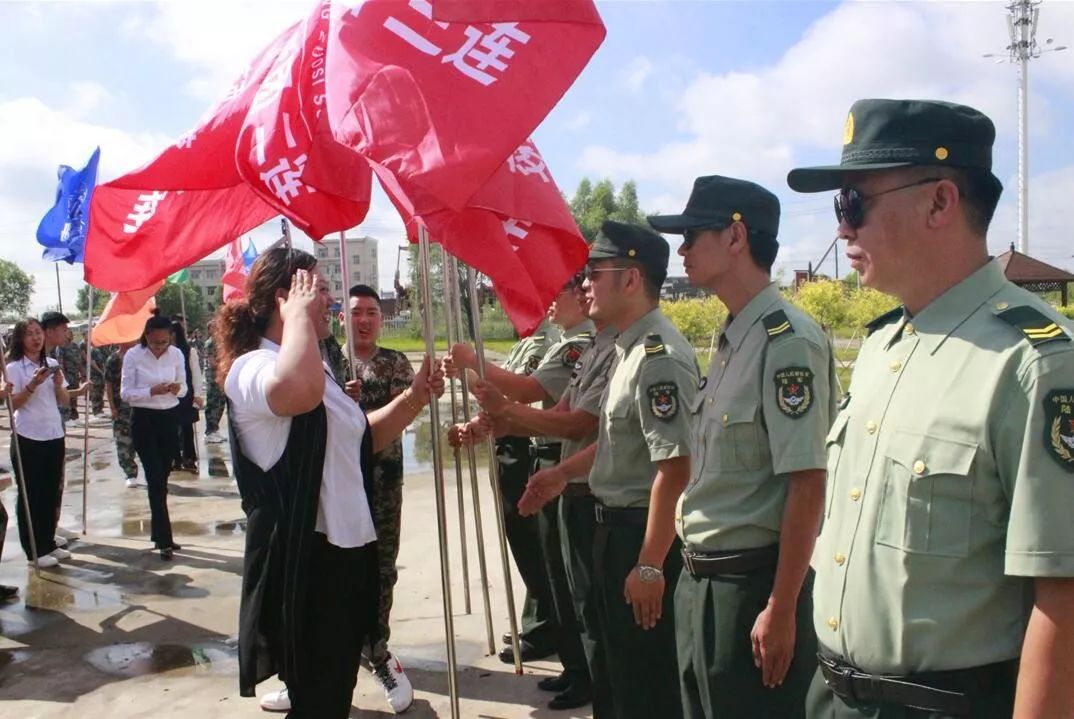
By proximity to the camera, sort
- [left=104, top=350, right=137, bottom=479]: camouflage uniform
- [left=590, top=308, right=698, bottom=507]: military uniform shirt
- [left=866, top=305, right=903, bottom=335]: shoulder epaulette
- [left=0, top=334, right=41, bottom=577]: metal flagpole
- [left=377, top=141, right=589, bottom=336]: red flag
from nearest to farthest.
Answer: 1. [left=866, top=305, right=903, bottom=335]: shoulder epaulette
2. [left=590, top=308, right=698, bottom=507]: military uniform shirt
3. [left=377, top=141, right=589, bottom=336]: red flag
4. [left=0, top=334, right=41, bottom=577]: metal flagpole
5. [left=104, top=350, right=137, bottom=479]: camouflage uniform

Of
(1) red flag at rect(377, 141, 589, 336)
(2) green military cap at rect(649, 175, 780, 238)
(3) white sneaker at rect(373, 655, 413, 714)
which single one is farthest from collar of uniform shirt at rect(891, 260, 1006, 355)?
(3) white sneaker at rect(373, 655, 413, 714)

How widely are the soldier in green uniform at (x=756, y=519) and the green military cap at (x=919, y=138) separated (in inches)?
27.8

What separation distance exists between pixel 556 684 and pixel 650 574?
162cm

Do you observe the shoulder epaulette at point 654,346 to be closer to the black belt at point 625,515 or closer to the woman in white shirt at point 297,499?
the black belt at point 625,515

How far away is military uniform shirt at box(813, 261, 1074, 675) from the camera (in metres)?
1.33

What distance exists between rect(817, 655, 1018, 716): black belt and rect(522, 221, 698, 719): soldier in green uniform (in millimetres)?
1068

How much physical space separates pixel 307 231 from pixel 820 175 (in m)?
2.28

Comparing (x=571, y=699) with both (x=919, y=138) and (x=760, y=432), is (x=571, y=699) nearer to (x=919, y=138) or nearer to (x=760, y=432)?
(x=760, y=432)

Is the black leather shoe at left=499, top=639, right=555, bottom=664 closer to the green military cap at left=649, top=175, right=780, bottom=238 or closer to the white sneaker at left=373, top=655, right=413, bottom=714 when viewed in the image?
the white sneaker at left=373, top=655, right=413, bottom=714

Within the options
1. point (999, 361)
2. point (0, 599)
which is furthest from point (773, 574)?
point (0, 599)

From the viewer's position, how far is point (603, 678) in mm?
3234

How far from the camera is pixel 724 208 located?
2.50 metres

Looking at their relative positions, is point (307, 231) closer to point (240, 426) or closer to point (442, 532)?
point (240, 426)

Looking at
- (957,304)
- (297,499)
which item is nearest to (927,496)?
(957,304)
